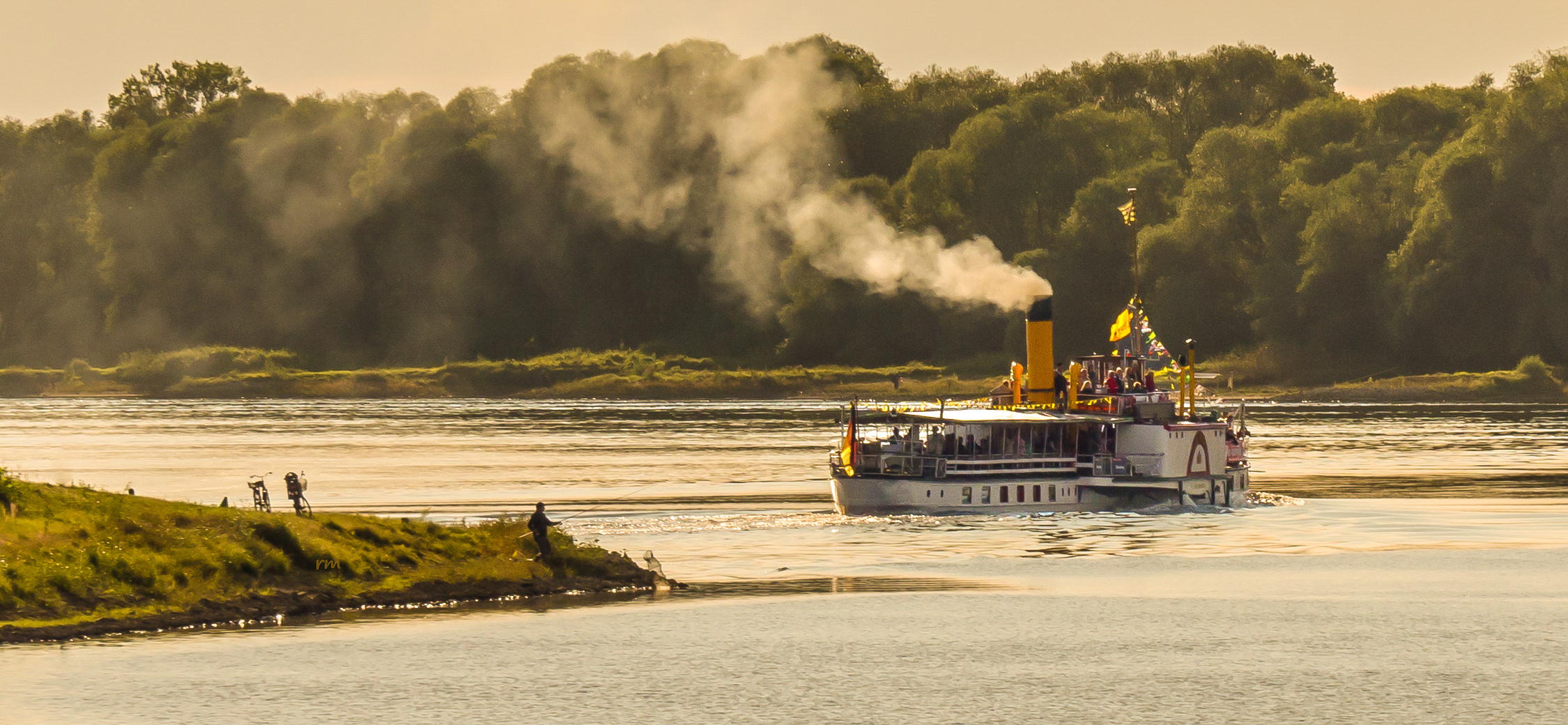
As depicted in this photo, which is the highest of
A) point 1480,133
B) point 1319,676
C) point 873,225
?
point 1480,133

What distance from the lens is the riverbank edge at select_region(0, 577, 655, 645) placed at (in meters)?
49.8

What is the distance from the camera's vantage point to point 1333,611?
58.8 m

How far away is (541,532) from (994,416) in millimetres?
27180

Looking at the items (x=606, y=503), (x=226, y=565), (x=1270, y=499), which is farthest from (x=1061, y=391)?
(x=226, y=565)

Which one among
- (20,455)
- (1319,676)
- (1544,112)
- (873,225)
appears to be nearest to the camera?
(1319,676)

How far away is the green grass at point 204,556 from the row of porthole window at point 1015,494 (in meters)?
24.5

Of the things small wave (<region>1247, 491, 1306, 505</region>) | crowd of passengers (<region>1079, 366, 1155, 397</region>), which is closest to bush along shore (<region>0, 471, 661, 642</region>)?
crowd of passengers (<region>1079, 366, 1155, 397</region>)

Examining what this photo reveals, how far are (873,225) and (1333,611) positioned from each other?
64880 millimetres

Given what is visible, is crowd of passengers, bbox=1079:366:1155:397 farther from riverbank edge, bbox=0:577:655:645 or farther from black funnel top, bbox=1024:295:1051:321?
riverbank edge, bbox=0:577:655:645

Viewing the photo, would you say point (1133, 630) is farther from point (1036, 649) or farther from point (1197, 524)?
point (1197, 524)

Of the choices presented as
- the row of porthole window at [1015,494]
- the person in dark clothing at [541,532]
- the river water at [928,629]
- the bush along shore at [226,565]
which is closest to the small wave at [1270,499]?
the river water at [928,629]

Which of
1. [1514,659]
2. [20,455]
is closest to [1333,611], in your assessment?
[1514,659]

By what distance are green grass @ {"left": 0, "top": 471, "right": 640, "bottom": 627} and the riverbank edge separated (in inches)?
7.7

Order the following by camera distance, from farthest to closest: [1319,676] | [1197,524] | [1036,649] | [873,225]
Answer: [873,225]
[1197,524]
[1036,649]
[1319,676]
